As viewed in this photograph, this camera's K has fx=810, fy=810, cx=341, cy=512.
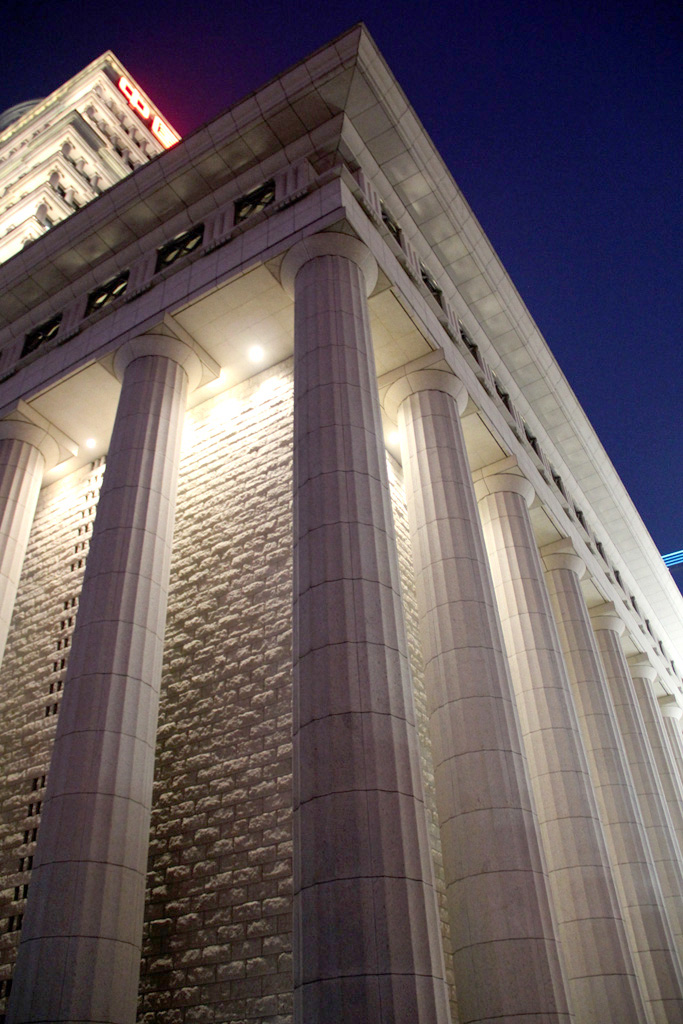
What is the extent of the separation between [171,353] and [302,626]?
9.64m

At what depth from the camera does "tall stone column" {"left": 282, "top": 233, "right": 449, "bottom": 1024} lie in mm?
9789

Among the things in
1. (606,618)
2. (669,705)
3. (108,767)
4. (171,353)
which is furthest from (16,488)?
(669,705)

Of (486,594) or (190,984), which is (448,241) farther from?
(190,984)

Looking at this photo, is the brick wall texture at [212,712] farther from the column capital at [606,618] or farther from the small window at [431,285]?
the column capital at [606,618]

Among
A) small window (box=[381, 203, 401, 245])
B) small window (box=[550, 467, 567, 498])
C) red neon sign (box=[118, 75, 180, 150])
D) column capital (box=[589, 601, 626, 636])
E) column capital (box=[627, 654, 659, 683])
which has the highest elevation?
red neon sign (box=[118, 75, 180, 150])

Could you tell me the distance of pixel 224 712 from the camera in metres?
16.5

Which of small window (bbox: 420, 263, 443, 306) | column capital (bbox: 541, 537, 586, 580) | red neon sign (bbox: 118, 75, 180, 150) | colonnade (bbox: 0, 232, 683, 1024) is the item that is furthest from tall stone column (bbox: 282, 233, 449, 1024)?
red neon sign (bbox: 118, 75, 180, 150)

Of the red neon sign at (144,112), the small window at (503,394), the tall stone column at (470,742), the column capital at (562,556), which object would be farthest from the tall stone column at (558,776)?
the red neon sign at (144,112)

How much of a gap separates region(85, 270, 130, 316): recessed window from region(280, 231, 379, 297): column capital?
6.44 metres

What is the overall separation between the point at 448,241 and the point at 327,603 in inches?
634

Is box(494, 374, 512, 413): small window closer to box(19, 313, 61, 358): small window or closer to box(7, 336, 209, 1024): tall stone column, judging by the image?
box(7, 336, 209, 1024): tall stone column

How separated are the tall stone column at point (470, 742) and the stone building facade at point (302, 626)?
0.06 m

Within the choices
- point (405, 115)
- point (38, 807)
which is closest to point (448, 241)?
point (405, 115)

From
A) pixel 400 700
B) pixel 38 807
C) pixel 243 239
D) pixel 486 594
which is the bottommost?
pixel 400 700
